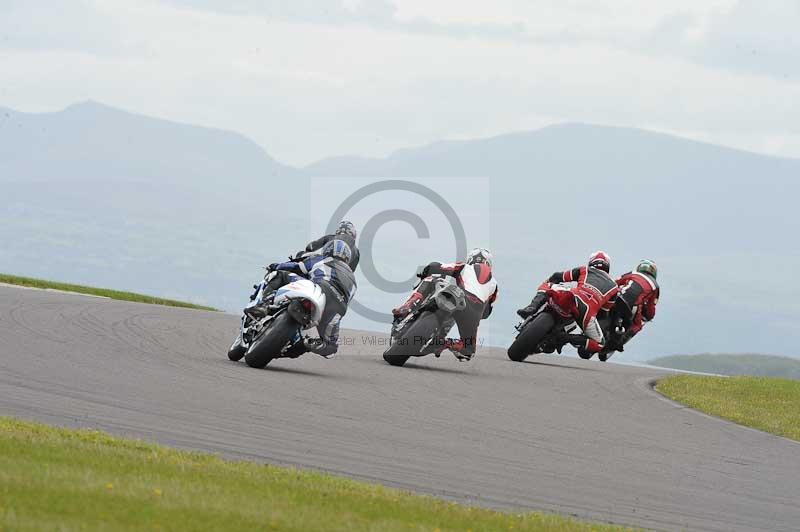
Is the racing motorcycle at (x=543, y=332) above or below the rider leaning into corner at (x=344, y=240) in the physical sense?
below

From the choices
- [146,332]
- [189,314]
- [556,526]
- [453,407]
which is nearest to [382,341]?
[189,314]

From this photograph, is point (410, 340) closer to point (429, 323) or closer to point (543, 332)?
point (429, 323)

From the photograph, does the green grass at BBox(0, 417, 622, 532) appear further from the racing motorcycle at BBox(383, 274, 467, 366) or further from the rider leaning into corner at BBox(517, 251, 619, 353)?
the rider leaning into corner at BBox(517, 251, 619, 353)

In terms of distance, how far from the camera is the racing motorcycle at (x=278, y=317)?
634 inches

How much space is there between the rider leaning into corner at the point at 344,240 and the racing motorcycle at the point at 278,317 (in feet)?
2.78

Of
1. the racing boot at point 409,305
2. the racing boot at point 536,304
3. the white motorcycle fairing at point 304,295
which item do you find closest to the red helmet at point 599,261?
the racing boot at point 536,304

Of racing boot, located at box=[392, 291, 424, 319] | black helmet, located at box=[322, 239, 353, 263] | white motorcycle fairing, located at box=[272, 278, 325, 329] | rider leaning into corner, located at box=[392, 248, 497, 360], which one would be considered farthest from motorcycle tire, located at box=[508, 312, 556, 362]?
white motorcycle fairing, located at box=[272, 278, 325, 329]

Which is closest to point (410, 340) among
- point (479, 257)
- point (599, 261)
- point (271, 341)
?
point (479, 257)

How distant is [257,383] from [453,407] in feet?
7.05

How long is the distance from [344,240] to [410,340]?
2.50 metres

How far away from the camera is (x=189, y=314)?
2780 centimetres

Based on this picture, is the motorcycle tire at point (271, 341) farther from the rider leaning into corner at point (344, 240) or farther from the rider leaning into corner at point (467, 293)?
the rider leaning into corner at point (467, 293)

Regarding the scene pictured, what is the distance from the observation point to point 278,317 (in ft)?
53.7

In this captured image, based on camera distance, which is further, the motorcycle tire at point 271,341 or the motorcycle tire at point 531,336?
the motorcycle tire at point 531,336
